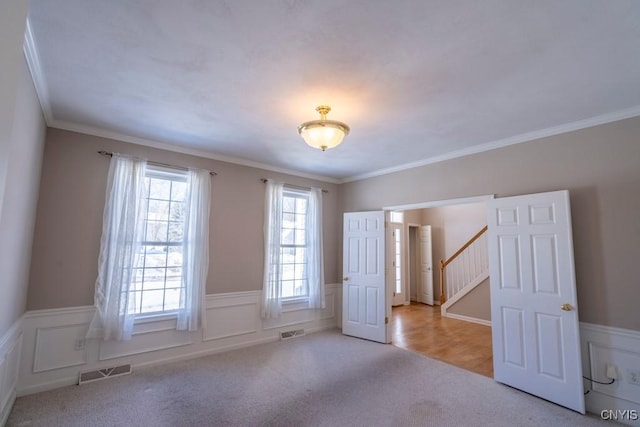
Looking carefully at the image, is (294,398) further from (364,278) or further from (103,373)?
(364,278)

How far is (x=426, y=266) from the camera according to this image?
7773mm

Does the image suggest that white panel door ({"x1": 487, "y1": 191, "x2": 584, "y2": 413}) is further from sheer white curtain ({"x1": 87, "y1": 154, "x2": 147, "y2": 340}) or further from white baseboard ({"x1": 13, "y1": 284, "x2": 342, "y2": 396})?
sheer white curtain ({"x1": 87, "y1": 154, "x2": 147, "y2": 340})

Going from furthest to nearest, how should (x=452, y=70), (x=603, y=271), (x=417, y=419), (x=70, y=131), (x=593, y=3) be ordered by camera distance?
1. (x=70, y=131)
2. (x=603, y=271)
3. (x=417, y=419)
4. (x=452, y=70)
5. (x=593, y=3)

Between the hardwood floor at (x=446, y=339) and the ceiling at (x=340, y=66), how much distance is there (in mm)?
2875

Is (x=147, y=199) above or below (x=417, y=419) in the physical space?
above

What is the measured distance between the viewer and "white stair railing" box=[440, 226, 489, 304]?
627 cm

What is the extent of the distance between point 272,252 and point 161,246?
154cm

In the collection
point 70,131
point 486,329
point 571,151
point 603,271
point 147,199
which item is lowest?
point 486,329

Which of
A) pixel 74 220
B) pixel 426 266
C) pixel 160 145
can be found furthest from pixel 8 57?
pixel 426 266

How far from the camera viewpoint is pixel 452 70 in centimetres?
213

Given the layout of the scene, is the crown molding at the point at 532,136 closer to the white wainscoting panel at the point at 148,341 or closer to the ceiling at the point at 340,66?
the ceiling at the point at 340,66

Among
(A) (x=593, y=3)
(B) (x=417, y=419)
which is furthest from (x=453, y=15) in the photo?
(B) (x=417, y=419)

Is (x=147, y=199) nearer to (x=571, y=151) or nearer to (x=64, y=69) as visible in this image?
(x=64, y=69)

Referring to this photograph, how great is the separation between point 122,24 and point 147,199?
2.32 metres
